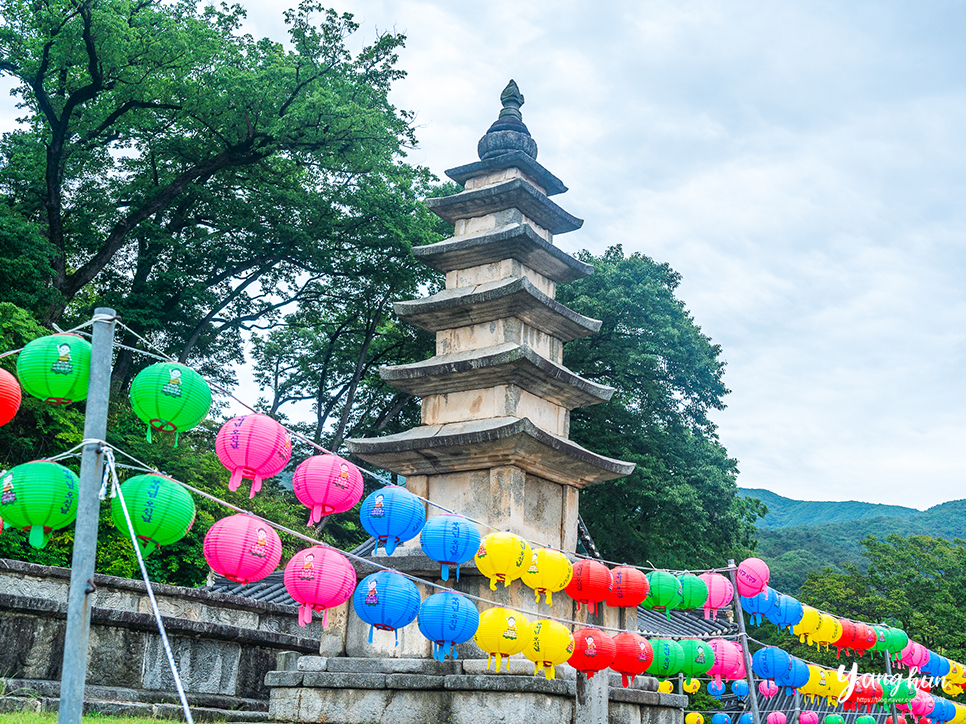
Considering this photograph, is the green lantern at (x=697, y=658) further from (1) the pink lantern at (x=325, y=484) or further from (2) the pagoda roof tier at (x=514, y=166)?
(2) the pagoda roof tier at (x=514, y=166)

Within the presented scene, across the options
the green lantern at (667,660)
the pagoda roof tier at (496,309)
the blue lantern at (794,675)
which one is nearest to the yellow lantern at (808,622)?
the blue lantern at (794,675)

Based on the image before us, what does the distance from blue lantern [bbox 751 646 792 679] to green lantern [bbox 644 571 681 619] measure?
2376mm

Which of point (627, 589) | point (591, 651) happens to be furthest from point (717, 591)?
point (591, 651)

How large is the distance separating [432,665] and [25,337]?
36.8 feet

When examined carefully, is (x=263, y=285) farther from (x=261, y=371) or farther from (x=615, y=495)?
(x=615, y=495)

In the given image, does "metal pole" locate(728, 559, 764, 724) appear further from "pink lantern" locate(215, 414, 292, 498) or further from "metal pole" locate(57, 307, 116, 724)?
"metal pole" locate(57, 307, 116, 724)

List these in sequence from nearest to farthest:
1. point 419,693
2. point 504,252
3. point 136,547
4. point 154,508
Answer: point 136,547 → point 154,508 → point 419,693 → point 504,252

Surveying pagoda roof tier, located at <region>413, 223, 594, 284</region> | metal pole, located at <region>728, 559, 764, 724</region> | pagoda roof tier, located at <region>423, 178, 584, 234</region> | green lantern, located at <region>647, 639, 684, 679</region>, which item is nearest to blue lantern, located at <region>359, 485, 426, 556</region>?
green lantern, located at <region>647, 639, 684, 679</region>

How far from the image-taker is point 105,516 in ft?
57.3

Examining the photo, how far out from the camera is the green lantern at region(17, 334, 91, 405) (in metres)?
6.36

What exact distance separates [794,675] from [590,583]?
4.44m

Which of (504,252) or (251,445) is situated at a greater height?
(504,252)

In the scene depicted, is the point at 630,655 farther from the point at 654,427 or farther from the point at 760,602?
the point at 654,427

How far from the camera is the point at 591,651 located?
10.4 metres
